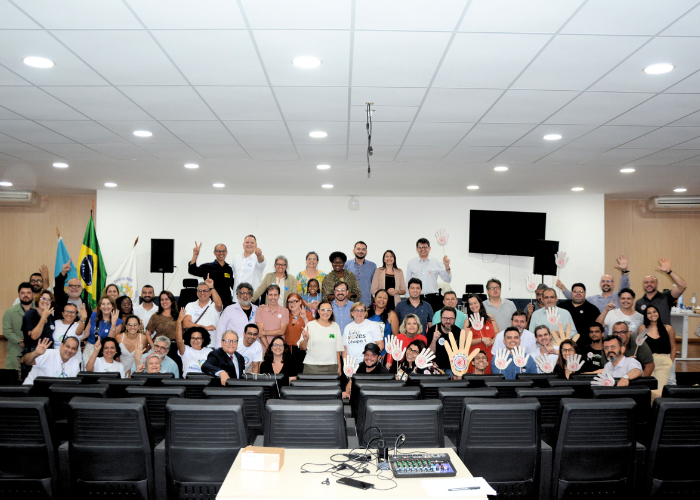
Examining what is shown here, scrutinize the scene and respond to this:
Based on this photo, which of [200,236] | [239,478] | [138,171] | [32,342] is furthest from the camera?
[200,236]

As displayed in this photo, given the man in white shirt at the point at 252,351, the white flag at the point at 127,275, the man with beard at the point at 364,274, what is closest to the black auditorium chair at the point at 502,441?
the man in white shirt at the point at 252,351

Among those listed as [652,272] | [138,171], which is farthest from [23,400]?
[652,272]

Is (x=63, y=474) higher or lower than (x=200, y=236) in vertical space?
lower

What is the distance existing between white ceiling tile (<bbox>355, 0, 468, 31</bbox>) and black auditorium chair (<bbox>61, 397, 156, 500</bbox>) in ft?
8.20

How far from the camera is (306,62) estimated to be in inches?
155

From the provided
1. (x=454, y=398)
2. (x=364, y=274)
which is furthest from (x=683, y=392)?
(x=364, y=274)

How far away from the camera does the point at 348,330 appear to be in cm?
635

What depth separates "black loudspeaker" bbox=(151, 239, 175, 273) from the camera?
10828 millimetres

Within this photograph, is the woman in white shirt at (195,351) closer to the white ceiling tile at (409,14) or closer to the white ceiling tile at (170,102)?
the white ceiling tile at (170,102)

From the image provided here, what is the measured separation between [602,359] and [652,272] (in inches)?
286

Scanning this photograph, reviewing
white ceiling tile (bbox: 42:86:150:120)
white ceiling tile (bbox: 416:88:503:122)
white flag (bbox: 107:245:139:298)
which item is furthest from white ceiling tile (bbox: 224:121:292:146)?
white flag (bbox: 107:245:139:298)

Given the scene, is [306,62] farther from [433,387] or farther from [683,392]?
[683,392]

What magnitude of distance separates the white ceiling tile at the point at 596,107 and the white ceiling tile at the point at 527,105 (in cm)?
11

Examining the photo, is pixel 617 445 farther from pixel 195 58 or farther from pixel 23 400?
pixel 195 58
